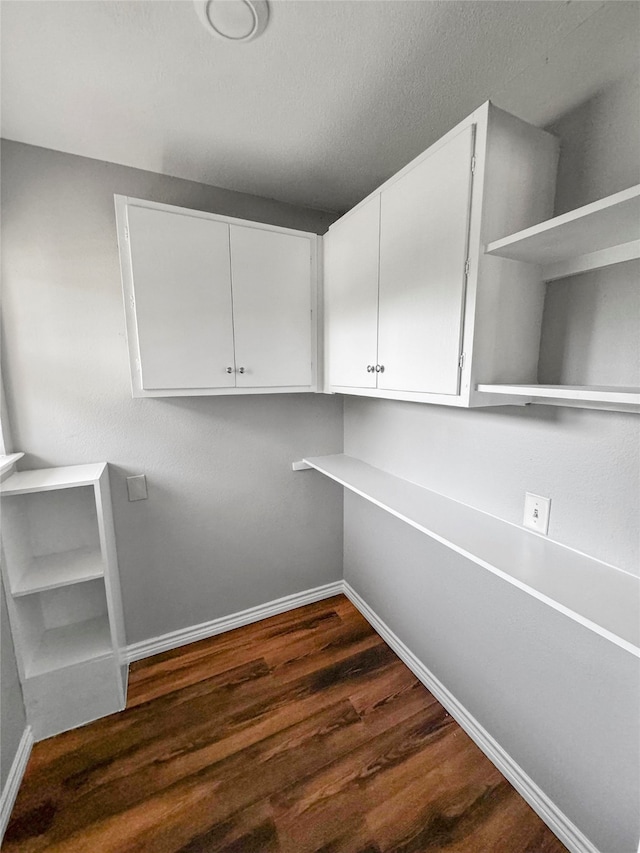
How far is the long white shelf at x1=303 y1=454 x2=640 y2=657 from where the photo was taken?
776 mm

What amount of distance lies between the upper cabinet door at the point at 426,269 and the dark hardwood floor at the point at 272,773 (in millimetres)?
1496

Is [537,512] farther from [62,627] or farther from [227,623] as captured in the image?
[62,627]

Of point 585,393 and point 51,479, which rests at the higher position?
point 585,393

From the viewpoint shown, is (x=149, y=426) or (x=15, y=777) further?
(x=149, y=426)

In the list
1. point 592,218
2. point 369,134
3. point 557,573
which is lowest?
point 557,573

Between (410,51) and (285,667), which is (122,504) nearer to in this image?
(285,667)

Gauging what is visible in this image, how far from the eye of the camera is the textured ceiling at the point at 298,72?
0.91 meters

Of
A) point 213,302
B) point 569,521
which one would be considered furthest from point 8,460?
point 569,521

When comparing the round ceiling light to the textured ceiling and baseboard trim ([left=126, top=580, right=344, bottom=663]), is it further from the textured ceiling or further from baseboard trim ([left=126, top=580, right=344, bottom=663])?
baseboard trim ([left=126, top=580, right=344, bottom=663])

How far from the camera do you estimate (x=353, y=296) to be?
155 centimetres

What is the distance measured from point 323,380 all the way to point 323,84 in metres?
1.14

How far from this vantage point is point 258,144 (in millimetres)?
1438

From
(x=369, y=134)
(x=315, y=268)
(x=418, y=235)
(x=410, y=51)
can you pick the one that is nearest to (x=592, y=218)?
(x=418, y=235)

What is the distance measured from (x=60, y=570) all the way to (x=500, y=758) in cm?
198
